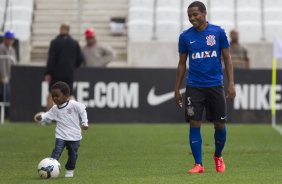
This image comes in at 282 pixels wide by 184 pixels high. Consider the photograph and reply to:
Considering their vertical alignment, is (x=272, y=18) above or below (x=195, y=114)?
above

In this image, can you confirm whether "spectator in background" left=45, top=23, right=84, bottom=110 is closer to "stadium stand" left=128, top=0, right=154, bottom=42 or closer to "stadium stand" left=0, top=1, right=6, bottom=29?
"stadium stand" left=0, top=1, right=6, bottom=29

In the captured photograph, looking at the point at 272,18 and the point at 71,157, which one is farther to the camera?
the point at 272,18

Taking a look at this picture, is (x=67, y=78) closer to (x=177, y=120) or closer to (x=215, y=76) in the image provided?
(x=177, y=120)

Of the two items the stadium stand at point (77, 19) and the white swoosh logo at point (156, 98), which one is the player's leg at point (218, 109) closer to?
the white swoosh logo at point (156, 98)

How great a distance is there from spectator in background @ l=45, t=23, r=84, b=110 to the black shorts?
9.49m

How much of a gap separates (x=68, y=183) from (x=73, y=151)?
29.9 inches

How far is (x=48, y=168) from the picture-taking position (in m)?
9.76

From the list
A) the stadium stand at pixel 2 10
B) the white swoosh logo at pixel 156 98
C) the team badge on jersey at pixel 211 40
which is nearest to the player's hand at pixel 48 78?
the white swoosh logo at pixel 156 98

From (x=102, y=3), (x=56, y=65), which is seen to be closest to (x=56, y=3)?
(x=102, y=3)

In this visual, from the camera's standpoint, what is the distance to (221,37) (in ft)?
34.0

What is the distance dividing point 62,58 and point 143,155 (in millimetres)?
7112

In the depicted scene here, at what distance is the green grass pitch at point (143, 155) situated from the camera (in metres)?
9.76

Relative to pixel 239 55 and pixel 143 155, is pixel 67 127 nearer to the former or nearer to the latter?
pixel 143 155

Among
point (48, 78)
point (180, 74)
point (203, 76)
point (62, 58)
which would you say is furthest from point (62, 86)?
point (62, 58)
